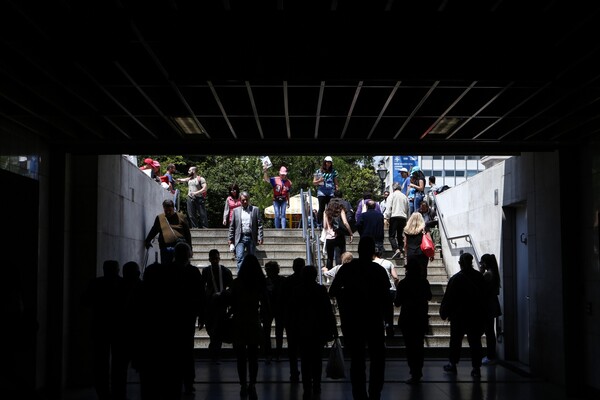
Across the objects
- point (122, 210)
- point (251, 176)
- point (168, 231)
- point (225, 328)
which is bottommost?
point (225, 328)

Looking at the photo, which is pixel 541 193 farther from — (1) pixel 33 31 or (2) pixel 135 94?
(1) pixel 33 31

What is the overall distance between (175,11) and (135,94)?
2756 millimetres

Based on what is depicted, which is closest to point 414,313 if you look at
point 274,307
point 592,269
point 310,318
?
point 274,307

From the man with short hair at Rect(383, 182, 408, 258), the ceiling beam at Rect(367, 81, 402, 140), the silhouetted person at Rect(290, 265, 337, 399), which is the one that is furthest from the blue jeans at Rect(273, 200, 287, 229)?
the silhouetted person at Rect(290, 265, 337, 399)

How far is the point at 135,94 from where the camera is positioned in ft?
33.9

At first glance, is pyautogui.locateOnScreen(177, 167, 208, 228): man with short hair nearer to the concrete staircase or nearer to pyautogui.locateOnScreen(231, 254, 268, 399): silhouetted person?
the concrete staircase

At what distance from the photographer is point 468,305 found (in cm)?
1394

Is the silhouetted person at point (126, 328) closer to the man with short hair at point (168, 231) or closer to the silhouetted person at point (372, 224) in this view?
the man with short hair at point (168, 231)

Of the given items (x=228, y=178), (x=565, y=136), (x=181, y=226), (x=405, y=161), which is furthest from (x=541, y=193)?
(x=405, y=161)

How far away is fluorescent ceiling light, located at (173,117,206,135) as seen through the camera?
456 inches

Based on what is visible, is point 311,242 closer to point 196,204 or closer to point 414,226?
point 414,226

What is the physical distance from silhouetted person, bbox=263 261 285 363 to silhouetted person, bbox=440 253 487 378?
2.49m

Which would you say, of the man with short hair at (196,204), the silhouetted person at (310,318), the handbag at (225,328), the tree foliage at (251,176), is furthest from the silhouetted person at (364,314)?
the tree foliage at (251,176)

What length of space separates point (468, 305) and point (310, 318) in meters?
3.78
